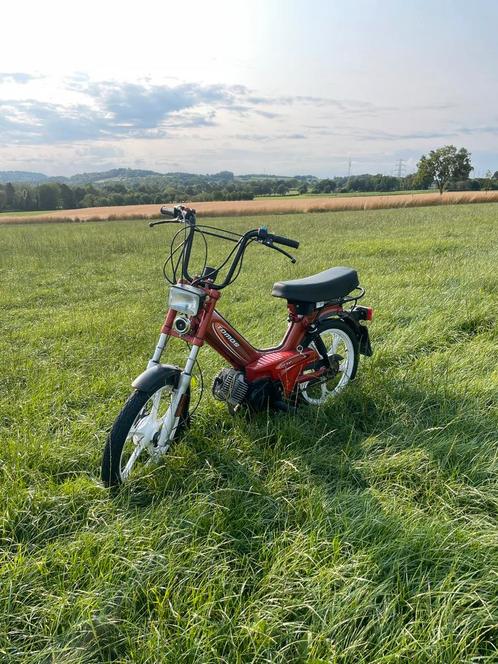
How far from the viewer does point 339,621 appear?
1.48 meters

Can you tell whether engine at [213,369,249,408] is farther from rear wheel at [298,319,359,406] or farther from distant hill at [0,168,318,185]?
distant hill at [0,168,318,185]

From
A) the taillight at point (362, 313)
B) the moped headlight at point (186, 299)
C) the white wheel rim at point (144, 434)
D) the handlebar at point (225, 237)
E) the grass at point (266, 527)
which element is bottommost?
the grass at point (266, 527)

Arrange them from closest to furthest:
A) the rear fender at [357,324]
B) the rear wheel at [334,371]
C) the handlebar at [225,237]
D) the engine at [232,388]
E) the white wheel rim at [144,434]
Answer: the white wheel rim at [144,434] → the handlebar at [225,237] → the engine at [232,388] → the rear wheel at [334,371] → the rear fender at [357,324]

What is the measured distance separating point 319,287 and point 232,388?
3.06ft

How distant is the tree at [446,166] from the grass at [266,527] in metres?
62.1

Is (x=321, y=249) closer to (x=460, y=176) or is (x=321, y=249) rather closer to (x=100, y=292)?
(x=100, y=292)

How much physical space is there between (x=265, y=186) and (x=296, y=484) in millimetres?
56246

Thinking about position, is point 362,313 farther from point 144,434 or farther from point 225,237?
point 144,434

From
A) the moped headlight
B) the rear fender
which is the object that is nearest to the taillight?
the rear fender

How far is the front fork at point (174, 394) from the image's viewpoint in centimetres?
232

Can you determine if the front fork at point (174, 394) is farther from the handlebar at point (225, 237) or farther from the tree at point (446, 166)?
the tree at point (446, 166)

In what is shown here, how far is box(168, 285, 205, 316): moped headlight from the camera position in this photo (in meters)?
2.31

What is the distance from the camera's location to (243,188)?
49.4 metres

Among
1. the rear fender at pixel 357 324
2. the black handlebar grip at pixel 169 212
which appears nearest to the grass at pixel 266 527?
the rear fender at pixel 357 324
